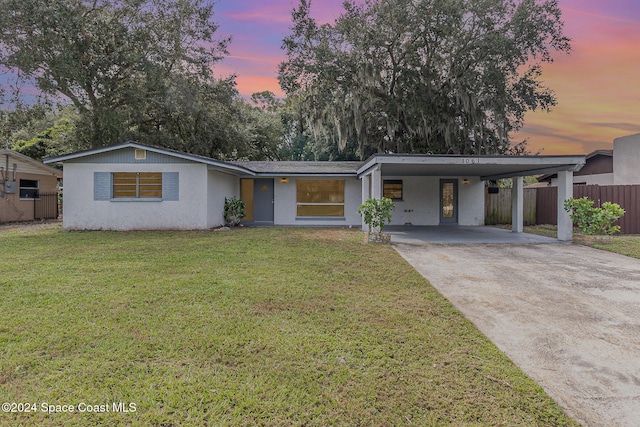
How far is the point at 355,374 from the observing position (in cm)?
237

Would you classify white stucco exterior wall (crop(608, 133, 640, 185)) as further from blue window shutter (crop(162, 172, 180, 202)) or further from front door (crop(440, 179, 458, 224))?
blue window shutter (crop(162, 172, 180, 202))

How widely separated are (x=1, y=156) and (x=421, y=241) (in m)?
15.6

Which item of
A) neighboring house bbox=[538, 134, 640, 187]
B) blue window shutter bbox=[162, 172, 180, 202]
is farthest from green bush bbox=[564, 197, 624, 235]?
blue window shutter bbox=[162, 172, 180, 202]

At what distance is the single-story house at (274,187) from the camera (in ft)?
30.4

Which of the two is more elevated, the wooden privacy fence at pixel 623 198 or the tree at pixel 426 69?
the tree at pixel 426 69

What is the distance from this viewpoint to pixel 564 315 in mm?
3562

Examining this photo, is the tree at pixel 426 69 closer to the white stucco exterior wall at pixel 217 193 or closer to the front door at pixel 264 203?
the front door at pixel 264 203

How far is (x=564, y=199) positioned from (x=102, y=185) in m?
13.7

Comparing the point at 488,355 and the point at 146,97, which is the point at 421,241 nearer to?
the point at 488,355

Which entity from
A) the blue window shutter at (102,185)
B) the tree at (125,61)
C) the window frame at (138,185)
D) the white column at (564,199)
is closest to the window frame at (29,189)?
the tree at (125,61)

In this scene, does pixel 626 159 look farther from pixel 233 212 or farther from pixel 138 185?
pixel 138 185

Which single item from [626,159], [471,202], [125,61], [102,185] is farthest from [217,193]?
[626,159]

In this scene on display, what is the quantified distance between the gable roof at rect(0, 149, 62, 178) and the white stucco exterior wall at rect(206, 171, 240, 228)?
8578 millimetres

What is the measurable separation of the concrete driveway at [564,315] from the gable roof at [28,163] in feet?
50.6
